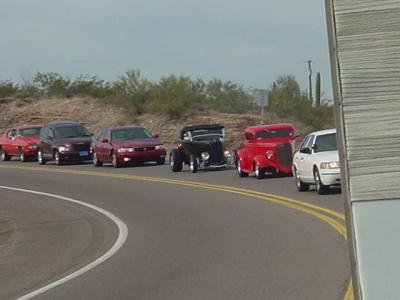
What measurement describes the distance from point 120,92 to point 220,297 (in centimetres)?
5503

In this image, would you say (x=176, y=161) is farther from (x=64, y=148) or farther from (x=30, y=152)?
(x=30, y=152)

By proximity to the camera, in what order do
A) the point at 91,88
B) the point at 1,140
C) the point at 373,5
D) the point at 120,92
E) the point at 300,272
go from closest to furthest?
the point at 373,5 < the point at 300,272 < the point at 1,140 < the point at 120,92 < the point at 91,88

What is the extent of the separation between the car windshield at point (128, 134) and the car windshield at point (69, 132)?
403 centimetres

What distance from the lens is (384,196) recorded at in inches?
209

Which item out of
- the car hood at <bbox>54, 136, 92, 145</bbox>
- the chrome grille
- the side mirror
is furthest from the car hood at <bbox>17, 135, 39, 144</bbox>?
the side mirror

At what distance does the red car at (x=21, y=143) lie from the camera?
44.2 metres

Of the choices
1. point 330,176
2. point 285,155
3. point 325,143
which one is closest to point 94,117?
point 285,155

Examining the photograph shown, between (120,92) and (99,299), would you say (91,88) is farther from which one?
(99,299)

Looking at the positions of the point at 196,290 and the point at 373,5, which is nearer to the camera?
the point at 373,5

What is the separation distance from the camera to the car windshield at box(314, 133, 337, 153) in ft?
75.7

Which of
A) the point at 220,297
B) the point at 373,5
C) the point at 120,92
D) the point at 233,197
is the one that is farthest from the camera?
the point at 120,92

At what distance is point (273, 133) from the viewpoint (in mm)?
29062

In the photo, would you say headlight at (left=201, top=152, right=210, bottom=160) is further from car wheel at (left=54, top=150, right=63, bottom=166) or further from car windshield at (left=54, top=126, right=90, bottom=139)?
car windshield at (left=54, top=126, right=90, bottom=139)

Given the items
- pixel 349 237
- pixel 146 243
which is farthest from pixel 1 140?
pixel 349 237
